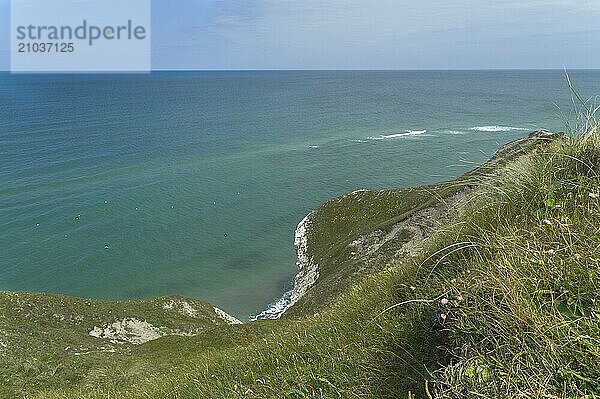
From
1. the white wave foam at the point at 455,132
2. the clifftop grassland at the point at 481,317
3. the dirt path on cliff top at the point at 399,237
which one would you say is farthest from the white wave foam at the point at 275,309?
the white wave foam at the point at 455,132

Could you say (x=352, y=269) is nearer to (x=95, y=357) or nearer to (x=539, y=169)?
(x=95, y=357)

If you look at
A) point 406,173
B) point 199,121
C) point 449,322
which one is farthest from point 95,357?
point 199,121

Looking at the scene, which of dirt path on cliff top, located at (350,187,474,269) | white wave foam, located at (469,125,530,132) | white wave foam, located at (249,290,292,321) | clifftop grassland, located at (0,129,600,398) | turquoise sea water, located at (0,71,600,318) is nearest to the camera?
clifftop grassland, located at (0,129,600,398)

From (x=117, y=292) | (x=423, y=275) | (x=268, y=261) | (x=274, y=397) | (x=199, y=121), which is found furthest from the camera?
(x=199, y=121)

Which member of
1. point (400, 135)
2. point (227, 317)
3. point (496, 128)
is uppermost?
point (496, 128)

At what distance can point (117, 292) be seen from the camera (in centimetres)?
5894

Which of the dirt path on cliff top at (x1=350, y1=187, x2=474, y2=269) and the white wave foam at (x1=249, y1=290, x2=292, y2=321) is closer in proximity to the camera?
the dirt path on cliff top at (x1=350, y1=187, x2=474, y2=269)

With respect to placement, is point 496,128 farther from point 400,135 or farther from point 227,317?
point 227,317

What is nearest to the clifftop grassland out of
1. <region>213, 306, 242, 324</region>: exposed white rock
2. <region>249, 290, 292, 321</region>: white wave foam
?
<region>213, 306, 242, 324</region>: exposed white rock

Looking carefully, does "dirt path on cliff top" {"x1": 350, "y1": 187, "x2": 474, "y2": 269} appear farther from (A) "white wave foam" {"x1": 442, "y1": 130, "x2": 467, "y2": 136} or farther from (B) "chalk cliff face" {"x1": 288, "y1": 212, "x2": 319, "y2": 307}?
(A) "white wave foam" {"x1": 442, "y1": 130, "x2": 467, "y2": 136}

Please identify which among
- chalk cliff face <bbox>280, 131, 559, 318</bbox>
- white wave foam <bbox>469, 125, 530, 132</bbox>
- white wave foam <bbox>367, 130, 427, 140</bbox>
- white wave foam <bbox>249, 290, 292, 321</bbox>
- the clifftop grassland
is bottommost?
white wave foam <bbox>249, 290, 292, 321</bbox>

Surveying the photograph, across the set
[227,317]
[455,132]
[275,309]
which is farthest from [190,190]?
[455,132]

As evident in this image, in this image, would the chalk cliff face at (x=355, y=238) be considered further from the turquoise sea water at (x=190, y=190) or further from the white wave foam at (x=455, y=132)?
the white wave foam at (x=455, y=132)

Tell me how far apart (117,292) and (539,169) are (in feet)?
194
